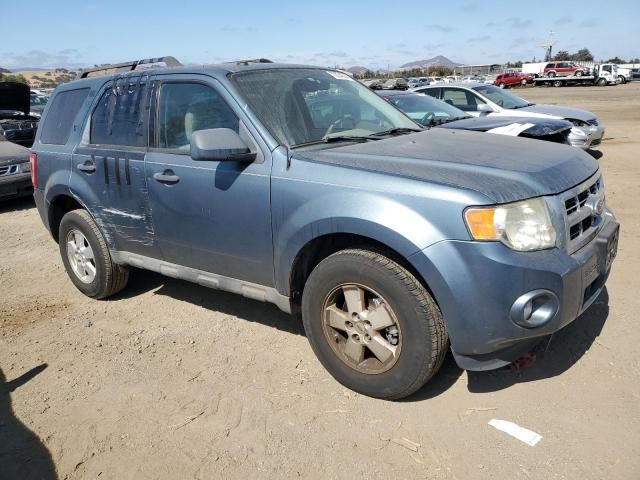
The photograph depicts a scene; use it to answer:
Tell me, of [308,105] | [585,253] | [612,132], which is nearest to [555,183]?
[585,253]

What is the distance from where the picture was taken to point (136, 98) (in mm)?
4023

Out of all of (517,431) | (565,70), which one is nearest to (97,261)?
(517,431)

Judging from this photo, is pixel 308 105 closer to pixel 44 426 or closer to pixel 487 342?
pixel 487 342

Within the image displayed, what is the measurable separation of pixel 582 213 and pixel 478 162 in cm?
62

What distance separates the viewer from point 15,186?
29.1ft

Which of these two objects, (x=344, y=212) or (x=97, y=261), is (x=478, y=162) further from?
(x=97, y=261)

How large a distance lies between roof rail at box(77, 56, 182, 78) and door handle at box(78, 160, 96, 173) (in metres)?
0.84

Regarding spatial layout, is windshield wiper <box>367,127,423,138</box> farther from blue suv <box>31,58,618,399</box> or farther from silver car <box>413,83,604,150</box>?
silver car <box>413,83,604,150</box>

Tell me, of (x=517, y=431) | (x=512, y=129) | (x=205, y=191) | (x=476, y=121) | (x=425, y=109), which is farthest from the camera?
(x=425, y=109)

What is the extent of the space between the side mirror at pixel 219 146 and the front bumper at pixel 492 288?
1231 millimetres

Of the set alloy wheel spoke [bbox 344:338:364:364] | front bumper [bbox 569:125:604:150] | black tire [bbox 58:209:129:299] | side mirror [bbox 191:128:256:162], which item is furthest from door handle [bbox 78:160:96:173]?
front bumper [bbox 569:125:604:150]

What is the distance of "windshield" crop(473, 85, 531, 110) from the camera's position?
1095cm

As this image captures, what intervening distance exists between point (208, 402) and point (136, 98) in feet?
7.58

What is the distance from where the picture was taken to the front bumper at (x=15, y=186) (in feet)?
28.7
